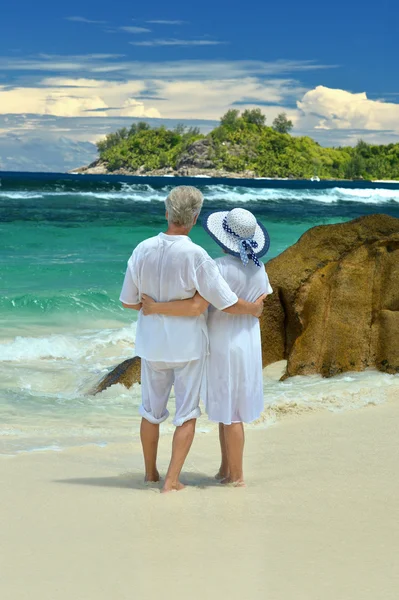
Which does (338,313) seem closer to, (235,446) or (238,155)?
(235,446)

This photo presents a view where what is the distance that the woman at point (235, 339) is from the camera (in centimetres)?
422

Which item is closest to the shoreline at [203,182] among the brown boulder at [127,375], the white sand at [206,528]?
the brown boulder at [127,375]

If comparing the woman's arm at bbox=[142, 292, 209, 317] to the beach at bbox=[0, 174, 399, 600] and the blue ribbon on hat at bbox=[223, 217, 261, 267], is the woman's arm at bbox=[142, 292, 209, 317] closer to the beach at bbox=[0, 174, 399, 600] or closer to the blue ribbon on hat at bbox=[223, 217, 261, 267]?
the blue ribbon on hat at bbox=[223, 217, 261, 267]

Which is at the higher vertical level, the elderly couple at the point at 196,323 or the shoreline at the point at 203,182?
the shoreline at the point at 203,182

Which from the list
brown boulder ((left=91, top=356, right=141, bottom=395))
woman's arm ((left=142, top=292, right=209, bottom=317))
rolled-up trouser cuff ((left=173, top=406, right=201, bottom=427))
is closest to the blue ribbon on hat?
woman's arm ((left=142, top=292, right=209, bottom=317))

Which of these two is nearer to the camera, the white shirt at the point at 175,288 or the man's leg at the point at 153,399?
the white shirt at the point at 175,288

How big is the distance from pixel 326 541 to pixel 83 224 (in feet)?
94.3

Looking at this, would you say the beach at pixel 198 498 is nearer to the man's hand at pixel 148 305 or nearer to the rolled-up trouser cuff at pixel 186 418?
the rolled-up trouser cuff at pixel 186 418

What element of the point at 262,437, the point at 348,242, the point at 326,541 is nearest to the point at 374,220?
the point at 348,242

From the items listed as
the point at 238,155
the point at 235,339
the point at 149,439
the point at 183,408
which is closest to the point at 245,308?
the point at 235,339

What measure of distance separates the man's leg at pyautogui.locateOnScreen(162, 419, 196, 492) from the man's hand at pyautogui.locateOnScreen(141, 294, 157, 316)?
58 centimetres

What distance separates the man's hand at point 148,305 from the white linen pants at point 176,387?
0.25m

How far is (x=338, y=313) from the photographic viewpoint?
7230mm

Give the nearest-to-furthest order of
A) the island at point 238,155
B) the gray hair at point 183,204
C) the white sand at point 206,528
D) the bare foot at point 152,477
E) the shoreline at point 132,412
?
1. the white sand at point 206,528
2. the gray hair at point 183,204
3. the bare foot at point 152,477
4. the shoreline at point 132,412
5. the island at point 238,155
